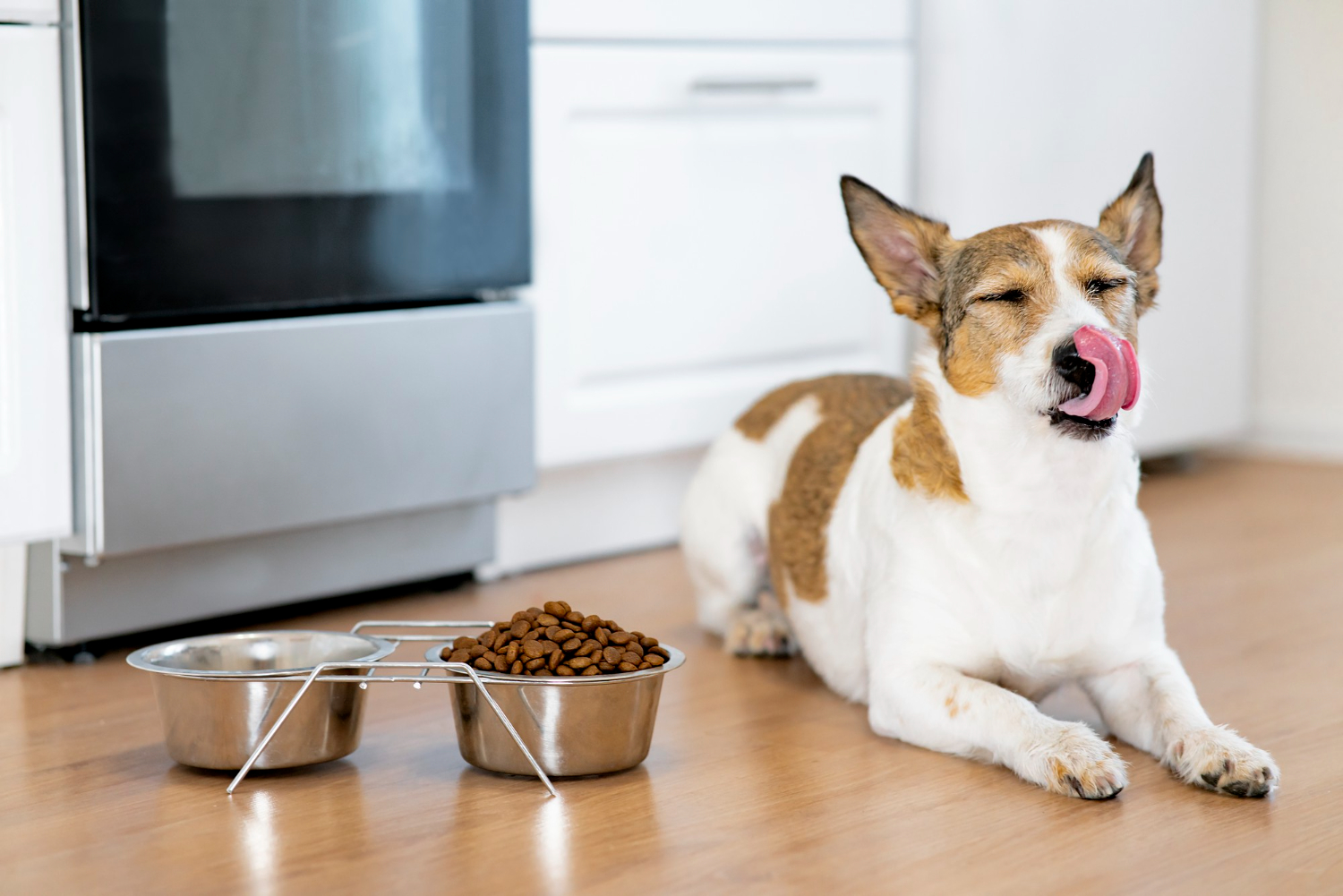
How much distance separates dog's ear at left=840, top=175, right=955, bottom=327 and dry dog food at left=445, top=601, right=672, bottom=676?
1.89 ft

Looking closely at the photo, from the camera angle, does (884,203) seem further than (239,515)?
No

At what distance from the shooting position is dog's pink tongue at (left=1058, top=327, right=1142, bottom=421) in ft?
5.90

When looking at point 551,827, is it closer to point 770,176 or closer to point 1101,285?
point 1101,285

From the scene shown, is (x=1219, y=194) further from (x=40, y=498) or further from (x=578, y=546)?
(x=40, y=498)

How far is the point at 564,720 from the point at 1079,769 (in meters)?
0.59

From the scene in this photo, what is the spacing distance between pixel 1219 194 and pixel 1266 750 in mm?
2432

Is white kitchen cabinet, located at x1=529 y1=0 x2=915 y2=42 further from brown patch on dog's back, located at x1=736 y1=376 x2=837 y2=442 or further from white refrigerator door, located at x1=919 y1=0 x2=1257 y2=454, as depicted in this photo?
brown patch on dog's back, located at x1=736 y1=376 x2=837 y2=442

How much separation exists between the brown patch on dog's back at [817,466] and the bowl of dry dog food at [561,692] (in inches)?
19.8

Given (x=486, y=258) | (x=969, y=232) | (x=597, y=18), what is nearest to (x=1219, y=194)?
(x=969, y=232)

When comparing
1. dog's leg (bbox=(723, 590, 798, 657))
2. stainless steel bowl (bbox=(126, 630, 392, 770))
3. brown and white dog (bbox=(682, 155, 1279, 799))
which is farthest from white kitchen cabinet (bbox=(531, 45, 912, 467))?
stainless steel bowl (bbox=(126, 630, 392, 770))

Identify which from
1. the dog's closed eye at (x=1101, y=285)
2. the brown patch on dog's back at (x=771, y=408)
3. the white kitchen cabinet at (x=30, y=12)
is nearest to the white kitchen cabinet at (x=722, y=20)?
the brown patch on dog's back at (x=771, y=408)

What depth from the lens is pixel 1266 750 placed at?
6.57 feet

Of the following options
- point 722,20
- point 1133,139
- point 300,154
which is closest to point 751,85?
point 722,20

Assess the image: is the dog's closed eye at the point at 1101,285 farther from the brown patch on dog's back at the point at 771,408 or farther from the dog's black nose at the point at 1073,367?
the brown patch on dog's back at the point at 771,408
